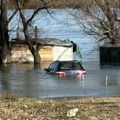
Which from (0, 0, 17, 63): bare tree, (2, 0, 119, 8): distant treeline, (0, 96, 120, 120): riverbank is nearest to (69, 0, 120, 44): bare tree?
(2, 0, 119, 8): distant treeline

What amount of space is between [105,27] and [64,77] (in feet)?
12.4

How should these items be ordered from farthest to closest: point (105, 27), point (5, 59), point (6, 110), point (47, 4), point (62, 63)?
1. point (5, 59)
2. point (47, 4)
3. point (62, 63)
4. point (105, 27)
5. point (6, 110)

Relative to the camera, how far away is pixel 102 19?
101 ft

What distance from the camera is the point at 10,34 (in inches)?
2109

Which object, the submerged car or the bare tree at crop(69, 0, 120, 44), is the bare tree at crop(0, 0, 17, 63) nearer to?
the bare tree at crop(69, 0, 120, 44)

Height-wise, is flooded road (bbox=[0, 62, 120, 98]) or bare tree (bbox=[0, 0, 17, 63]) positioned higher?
bare tree (bbox=[0, 0, 17, 63])

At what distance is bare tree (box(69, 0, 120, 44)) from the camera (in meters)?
29.5

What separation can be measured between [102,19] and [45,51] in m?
20.8

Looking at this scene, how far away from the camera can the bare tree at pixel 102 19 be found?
96.9 feet

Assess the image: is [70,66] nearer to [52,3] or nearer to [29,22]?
[52,3]

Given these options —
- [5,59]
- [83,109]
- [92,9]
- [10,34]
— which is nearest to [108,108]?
[83,109]

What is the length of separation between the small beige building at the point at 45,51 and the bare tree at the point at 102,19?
16178mm

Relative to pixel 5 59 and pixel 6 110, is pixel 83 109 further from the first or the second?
pixel 5 59

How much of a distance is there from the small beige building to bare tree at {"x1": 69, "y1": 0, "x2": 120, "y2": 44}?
53.1 ft
